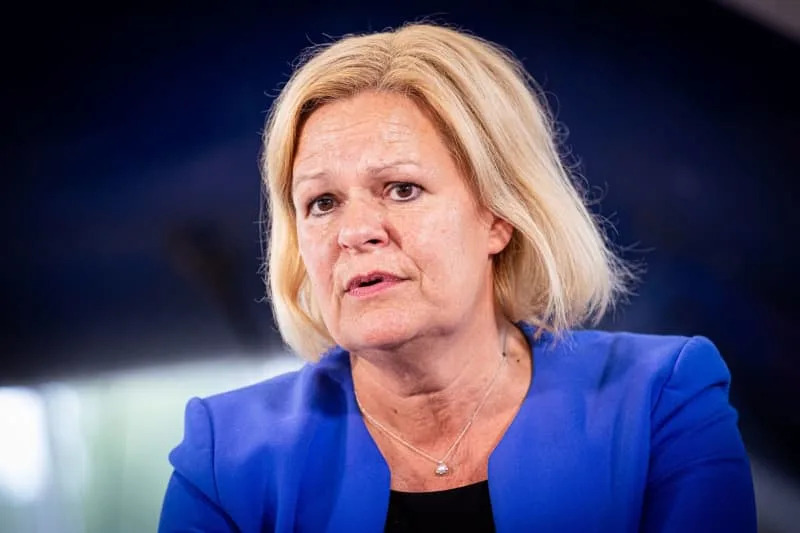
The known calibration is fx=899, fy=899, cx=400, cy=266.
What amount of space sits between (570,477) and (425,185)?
0.61 m

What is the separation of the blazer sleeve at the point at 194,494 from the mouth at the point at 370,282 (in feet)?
1.47

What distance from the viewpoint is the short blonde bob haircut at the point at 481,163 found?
1768 millimetres

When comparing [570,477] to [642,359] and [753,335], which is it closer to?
[642,359]

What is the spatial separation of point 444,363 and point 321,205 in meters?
0.40

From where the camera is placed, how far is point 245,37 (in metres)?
1.98

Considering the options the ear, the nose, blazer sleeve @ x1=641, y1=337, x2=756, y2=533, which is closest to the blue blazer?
blazer sleeve @ x1=641, y1=337, x2=756, y2=533

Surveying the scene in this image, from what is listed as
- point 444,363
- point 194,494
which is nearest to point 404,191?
point 444,363

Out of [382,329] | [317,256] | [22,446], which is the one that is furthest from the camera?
[22,446]

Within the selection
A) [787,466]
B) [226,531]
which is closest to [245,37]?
[226,531]

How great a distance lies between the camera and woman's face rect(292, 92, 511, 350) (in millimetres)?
1656

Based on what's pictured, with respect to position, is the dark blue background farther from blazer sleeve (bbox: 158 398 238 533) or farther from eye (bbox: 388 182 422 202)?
eye (bbox: 388 182 422 202)

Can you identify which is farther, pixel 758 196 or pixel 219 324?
pixel 219 324

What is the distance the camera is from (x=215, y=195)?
2.00 metres

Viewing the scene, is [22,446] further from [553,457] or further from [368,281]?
[553,457]
